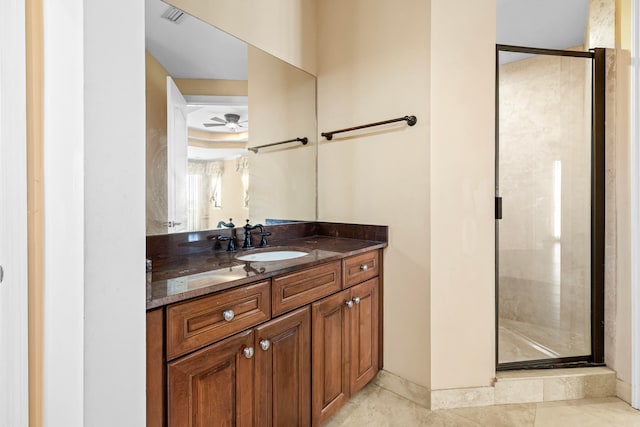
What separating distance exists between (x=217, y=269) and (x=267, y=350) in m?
0.36

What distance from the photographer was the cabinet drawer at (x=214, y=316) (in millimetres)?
890

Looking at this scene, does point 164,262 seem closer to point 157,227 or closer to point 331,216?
point 157,227

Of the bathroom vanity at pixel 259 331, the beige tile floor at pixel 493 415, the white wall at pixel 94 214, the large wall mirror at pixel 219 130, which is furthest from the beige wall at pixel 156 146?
the beige tile floor at pixel 493 415

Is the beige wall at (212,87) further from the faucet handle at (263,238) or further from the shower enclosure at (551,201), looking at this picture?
the shower enclosure at (551,201)

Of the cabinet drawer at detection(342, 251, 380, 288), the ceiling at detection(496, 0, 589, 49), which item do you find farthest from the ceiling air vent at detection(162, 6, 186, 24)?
the ceiling at detection(496, 0, 589, 49)

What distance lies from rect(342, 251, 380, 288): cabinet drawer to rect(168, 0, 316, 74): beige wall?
4.56 ft

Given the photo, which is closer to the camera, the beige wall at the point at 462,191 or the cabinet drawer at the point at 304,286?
the cabinet drawer at the point at 304,286

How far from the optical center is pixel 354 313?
66.1 inches

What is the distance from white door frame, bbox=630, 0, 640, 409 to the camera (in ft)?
5.53

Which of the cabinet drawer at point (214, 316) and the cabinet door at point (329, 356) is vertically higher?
the cabinet drawer at point (214, 316)

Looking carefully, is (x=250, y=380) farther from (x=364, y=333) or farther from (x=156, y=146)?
(x=156, y=146)

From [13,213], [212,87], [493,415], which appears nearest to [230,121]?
[212,87]

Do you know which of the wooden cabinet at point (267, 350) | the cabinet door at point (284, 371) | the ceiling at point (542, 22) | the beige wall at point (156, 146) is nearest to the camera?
the wooden cabinet at point (267, 350)

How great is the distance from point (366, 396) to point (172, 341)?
1380 millimetres
